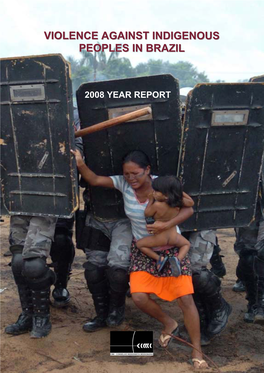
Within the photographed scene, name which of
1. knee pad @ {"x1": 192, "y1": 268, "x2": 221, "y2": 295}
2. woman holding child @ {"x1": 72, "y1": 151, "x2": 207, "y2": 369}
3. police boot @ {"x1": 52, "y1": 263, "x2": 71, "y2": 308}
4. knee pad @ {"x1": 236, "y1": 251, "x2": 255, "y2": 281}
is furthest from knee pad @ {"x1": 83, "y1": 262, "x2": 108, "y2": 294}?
knee pad @ {"x1": 236, "y1": 251, "x2": 255, "y2": 281}

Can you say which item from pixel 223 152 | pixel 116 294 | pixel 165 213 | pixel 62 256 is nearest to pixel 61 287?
pixel 62 256

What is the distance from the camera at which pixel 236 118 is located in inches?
136

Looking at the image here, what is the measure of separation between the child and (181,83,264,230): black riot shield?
312 millimetres

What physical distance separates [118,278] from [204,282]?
656 millimetres

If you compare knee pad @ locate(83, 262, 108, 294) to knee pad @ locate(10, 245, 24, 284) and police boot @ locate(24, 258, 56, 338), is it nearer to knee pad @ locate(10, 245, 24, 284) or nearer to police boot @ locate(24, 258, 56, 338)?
police boot @ locate(24, 258, 56, 338)

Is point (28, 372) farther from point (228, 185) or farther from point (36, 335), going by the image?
point (228, 185)

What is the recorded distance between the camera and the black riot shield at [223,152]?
3.41 m

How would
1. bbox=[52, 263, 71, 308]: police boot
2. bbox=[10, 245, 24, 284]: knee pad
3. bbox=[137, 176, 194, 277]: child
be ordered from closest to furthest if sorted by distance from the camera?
bbox=[137, 176, 194, 277]: child < bbox=[10, 245, 24, 284]: knee pad < bbox=[52, 263, 71, 308]: police boot

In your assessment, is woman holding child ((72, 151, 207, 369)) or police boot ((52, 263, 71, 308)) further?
police boot ((52, 263, 71, 308))

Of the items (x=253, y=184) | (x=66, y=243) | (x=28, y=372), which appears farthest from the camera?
(x=66, y=243)

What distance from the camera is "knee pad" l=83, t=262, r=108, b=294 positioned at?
3.73 meters

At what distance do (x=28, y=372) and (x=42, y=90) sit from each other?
1.99m

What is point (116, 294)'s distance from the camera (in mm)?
3711

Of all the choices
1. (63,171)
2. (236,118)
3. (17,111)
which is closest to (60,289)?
(63,171)
